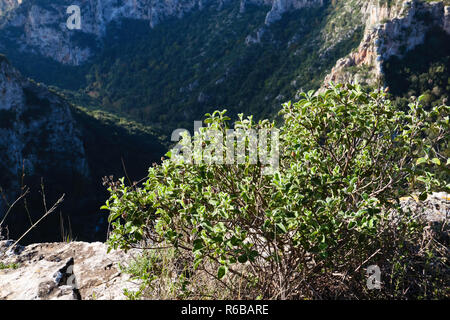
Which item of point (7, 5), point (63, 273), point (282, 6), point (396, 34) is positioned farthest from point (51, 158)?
point (7, 5)

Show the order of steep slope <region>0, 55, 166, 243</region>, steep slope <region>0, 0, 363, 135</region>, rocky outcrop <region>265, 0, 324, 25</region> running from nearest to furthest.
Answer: steep slope <region>0, 55, 166, 243</region> < steep slope <region>0, 0, 363, 135</region> < rocky outcrop <region>265, 0, 324, 25</region>

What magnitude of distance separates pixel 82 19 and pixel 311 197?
16977cm

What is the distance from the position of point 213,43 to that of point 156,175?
13002 cm

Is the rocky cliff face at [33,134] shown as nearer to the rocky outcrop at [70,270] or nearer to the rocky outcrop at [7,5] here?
the rocky outcrop at [70,270]

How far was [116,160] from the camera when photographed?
70.9m

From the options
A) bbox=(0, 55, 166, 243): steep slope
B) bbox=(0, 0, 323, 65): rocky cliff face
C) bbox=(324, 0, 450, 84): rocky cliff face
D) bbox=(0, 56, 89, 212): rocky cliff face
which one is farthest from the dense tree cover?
bbox=(0, 56, 89, 212): rocky cliff face

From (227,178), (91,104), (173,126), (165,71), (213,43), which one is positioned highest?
(213,43)

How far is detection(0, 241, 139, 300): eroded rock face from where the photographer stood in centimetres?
293

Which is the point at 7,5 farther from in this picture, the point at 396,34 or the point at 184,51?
the point at 396,34

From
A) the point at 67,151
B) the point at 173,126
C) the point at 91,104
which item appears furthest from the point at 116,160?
the point at 91,104

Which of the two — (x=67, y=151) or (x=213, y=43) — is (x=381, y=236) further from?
(x=213, y=43)

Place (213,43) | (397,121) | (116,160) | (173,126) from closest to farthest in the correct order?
(397,121)
(116,160)
(173,126)
(213,43)

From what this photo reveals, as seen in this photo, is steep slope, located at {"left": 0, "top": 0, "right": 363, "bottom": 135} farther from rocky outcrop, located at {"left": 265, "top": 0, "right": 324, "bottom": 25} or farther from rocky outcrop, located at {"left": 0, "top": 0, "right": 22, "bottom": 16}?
rocky outcrop, located at {"left": 0, "top": 0, "right": 22, "bottom": 16}

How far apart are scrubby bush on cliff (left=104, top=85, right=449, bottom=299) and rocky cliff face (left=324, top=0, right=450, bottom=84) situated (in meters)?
66.8
